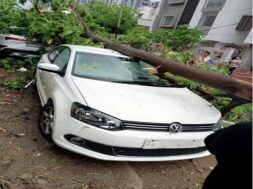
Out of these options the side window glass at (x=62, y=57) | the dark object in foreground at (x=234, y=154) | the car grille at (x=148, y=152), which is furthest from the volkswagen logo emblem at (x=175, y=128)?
the side window glass at (x=62, y=57)

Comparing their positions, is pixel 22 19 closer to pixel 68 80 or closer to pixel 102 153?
pixel 68 80

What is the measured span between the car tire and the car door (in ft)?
0.86

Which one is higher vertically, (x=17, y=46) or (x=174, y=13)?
(x=174, y=13)

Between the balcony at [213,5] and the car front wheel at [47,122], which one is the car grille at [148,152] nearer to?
the car front wheel at [47,122]

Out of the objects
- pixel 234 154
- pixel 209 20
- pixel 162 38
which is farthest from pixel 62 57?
pixel 209 20

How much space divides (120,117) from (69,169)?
91 cm

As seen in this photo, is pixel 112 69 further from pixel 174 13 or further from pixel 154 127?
pixel 174 13

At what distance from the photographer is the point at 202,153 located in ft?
12.6

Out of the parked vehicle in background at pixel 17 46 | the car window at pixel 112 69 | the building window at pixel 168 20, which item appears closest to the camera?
the car window at pixel 112 69

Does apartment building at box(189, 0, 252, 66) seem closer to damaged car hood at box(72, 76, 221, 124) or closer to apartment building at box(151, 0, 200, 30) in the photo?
apartment building at box(151, 0, 200, 30)

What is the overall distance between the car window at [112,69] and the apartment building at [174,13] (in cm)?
2870

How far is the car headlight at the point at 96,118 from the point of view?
3211mm

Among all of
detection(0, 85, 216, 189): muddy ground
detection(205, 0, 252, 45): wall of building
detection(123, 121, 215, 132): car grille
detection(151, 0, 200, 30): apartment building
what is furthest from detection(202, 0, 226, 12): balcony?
detection(123, 121, 215, 132): car grille

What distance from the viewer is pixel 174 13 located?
114ft
